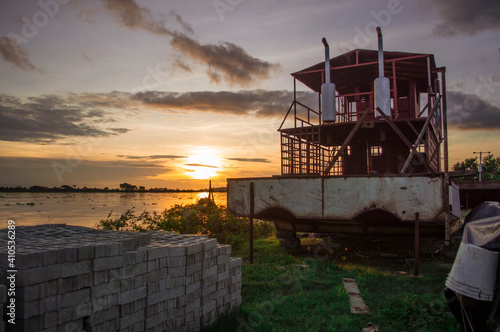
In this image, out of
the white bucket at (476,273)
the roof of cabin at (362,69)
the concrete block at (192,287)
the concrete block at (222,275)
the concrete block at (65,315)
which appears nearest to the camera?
the concrete block at (65,315)

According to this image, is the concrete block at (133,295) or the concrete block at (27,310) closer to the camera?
the concrete block at (27,310)

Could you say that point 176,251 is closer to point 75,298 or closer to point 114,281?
point 114,281

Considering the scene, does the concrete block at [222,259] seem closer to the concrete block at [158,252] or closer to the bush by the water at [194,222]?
the concrete block at [158,252]

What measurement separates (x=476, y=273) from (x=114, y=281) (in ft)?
17.0

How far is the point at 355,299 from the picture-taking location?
7758 millimetres

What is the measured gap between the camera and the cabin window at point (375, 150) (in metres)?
17.2

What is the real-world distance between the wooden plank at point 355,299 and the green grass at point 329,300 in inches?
4.5

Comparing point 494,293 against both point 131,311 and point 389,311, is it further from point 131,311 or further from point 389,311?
point 131,311

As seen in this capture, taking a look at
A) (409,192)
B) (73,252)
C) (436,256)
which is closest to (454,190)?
(409,192)

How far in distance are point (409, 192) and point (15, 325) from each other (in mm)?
9893

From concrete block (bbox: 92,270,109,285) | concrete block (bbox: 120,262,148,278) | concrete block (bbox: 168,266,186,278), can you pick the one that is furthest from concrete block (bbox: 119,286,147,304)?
concrete block (bbox: 168,266,186,278)

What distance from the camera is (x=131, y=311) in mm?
5012

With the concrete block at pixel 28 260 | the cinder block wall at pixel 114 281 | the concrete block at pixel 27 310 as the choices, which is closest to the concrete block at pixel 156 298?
the cinder block wall at pixel 114 281

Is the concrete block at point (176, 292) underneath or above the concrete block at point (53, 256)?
underneath
